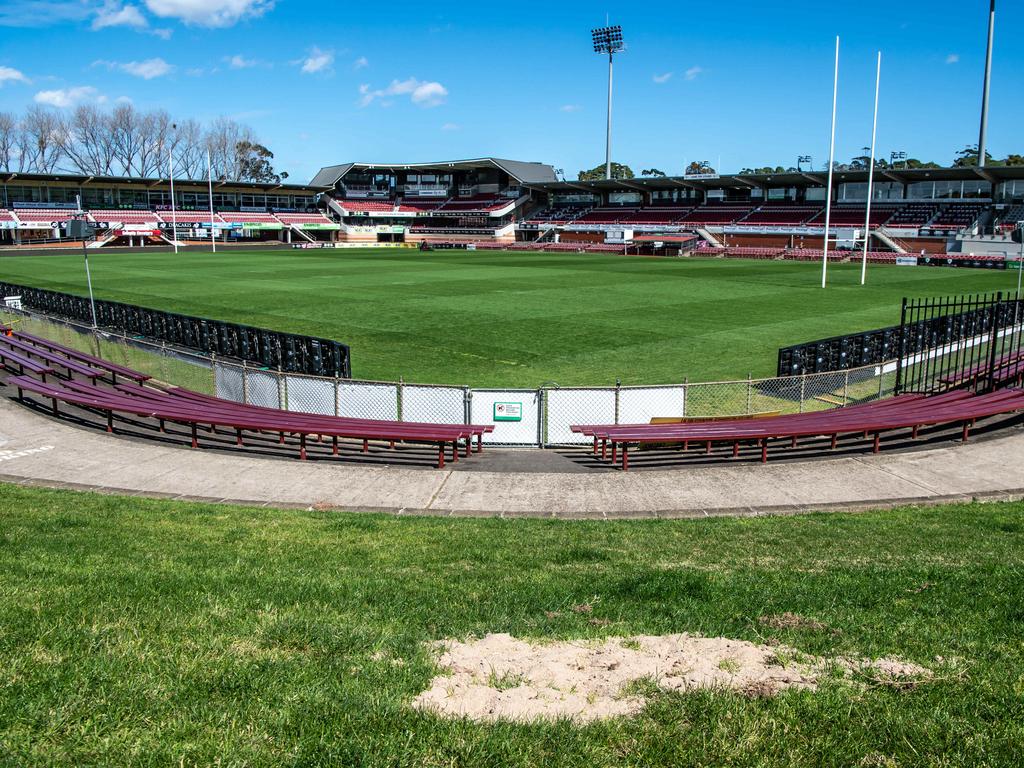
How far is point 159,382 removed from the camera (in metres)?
21.5

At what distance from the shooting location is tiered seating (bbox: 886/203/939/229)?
8467cm

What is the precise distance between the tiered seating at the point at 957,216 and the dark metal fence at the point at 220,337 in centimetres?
7600

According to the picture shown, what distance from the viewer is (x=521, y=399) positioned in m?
15.7

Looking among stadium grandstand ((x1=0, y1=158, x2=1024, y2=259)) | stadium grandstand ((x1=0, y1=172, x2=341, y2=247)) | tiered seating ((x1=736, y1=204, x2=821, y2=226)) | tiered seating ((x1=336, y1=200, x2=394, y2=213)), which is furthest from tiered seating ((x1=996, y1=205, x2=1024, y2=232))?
stadium grandstand ((x1=0, y1=172, x2=341, y2=247))

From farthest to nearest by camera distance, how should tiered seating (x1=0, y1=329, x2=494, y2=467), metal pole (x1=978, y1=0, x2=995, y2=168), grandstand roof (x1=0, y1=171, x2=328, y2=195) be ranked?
grandstand roof (x1=0, y1=171, x2=328, y2=195) < metal pole (x1=978, y1=0, x2=995, y2=168) < tiered seating (x1=0, y1=329, x2=494, y2=467)

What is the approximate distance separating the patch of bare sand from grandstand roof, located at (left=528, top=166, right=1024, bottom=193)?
279ft

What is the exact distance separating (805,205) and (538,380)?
84.3 m

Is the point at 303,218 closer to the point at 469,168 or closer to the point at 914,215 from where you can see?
the point at 469,168

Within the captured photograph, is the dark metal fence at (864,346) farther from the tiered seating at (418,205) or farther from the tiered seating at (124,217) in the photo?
the tiered seating at (418,205)

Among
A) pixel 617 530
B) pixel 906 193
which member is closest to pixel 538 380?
pixel 617 530

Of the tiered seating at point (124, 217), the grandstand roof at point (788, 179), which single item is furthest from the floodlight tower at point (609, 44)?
the tiered seating at point (124, 217)

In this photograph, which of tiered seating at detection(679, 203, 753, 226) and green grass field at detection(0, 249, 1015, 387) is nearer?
green grass field at detection(0, 249, 1015, 387)

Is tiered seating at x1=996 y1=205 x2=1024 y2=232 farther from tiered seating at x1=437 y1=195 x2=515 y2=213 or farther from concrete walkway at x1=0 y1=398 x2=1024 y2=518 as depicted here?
concrete walkway at x1=0 y1=398 x2=1024 y2=518

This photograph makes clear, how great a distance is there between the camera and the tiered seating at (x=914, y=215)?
84.7 metres
